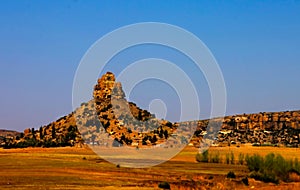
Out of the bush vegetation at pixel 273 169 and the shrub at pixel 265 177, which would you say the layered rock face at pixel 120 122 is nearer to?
the bush vegetation at pixel 273 169

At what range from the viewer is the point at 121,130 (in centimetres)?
15950

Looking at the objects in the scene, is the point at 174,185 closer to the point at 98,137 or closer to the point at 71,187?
the point at 71,187

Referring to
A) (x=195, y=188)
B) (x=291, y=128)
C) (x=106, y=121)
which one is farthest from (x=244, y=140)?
(x=195, y=188)

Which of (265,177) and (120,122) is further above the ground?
(120,122)

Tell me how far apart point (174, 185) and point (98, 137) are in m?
107

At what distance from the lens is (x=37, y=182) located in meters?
46.4

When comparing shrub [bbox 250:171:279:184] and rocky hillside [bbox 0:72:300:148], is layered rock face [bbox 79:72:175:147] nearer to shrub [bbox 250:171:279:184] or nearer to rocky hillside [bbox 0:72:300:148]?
rocky hillside [bbox 0:72:300:148]

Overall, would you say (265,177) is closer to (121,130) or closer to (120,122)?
(121,130)

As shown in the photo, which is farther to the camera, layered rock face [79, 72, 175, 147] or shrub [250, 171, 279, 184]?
layered rock face [79, 72, 175, 147]

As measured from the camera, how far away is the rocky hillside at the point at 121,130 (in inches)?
6093

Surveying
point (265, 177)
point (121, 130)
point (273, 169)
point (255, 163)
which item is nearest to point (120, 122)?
point (121, 130)

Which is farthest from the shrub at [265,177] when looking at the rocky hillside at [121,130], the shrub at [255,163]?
the rocky hillside at [121,130]

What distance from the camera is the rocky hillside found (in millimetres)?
154750

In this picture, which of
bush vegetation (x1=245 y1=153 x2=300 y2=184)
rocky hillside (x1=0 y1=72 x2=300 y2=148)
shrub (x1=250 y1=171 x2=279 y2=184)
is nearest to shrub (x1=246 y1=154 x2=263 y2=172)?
bush vegetation (x1=245 y1=153 x2=300 y2=184)
